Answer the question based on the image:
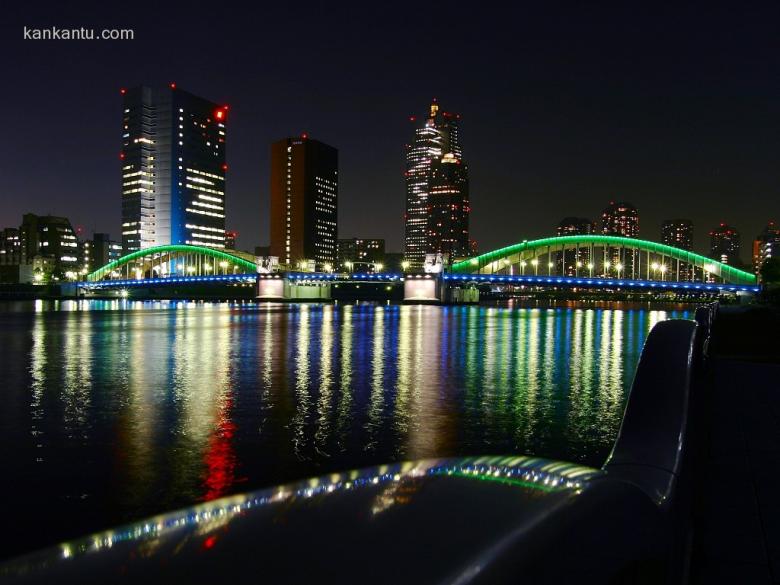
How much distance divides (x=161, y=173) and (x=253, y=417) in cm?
19529

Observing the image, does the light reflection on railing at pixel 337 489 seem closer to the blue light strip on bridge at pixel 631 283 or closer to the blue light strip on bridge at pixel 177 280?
the blue light strip on bridge at pixel 631 283

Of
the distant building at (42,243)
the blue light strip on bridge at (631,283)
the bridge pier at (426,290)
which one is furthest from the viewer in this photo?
the distant building at (42,243)

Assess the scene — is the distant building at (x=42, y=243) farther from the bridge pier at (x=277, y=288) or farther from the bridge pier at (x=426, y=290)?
the bridge pier at (x=426, y=290)

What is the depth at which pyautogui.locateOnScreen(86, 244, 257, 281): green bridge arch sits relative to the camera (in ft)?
497

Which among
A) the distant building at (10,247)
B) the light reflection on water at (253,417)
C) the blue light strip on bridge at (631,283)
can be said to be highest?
the distant building at (10,247)

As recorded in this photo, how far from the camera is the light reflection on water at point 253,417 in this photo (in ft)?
23.7

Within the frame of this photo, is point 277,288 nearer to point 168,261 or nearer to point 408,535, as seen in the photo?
point 168,261

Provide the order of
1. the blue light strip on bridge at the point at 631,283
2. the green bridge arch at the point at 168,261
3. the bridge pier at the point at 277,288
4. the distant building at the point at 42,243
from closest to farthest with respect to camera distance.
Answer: the blue light strip on bridge at the point at 631,283, the bridge pier at the point at 277,288, the green bridge arch at the point at 168,261, the distant building at the point at 42,243

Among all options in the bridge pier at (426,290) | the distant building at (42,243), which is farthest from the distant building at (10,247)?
the bridge pier at (426,290)

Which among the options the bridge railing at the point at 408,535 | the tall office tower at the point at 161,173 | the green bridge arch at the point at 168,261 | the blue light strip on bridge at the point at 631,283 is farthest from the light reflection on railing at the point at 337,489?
the tall office tower at the point at 161,173

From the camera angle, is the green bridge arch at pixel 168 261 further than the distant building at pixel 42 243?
No

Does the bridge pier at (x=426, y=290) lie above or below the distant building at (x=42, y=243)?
below

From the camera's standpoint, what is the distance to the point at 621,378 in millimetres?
16469

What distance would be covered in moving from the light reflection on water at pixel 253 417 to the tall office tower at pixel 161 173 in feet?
583
